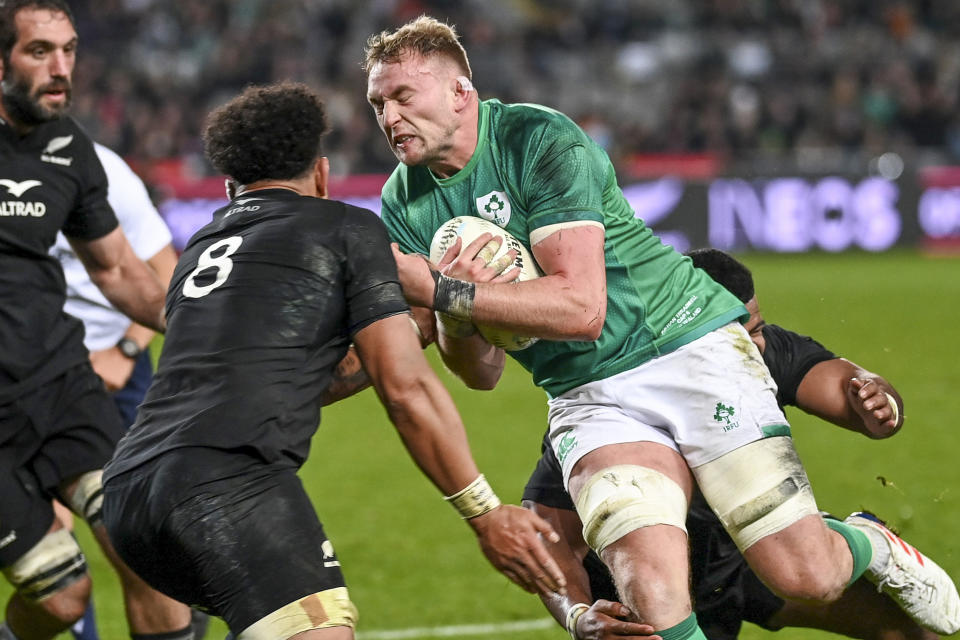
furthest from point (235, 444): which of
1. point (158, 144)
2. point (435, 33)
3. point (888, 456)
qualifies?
point (158, 144)

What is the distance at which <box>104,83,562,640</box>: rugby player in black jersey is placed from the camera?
3.50m

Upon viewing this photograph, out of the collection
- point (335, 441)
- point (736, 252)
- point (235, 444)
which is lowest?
point (736, 252)

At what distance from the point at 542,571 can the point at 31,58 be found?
2.75 metres

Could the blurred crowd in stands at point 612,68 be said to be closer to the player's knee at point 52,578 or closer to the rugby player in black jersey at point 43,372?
the rugby player in black jersey at point 43,372

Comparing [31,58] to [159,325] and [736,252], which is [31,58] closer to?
[159,325]

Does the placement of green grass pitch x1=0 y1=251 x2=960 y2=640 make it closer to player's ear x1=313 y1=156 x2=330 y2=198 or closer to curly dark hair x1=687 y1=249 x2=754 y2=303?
curly dark hair x1=687 y1=249 x2=754 y2=303

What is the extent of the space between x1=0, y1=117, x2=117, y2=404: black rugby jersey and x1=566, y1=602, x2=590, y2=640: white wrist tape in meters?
A: 2.06

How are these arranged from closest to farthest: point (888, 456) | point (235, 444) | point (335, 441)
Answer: point (235, 444)
point (888, 456)
point (335, 441)

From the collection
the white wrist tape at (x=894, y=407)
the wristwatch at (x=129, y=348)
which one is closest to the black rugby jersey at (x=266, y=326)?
the white wrist tape at (x=894, y=407)

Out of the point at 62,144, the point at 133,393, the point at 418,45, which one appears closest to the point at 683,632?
the point at 418,45

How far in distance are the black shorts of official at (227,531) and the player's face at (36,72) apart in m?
1.90

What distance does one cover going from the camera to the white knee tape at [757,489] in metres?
4.29

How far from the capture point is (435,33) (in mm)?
4574

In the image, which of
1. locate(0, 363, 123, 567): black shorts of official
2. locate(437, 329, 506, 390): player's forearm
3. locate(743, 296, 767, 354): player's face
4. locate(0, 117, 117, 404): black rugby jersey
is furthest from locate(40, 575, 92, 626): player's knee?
locate(743, 296, 767, 354): player's face
